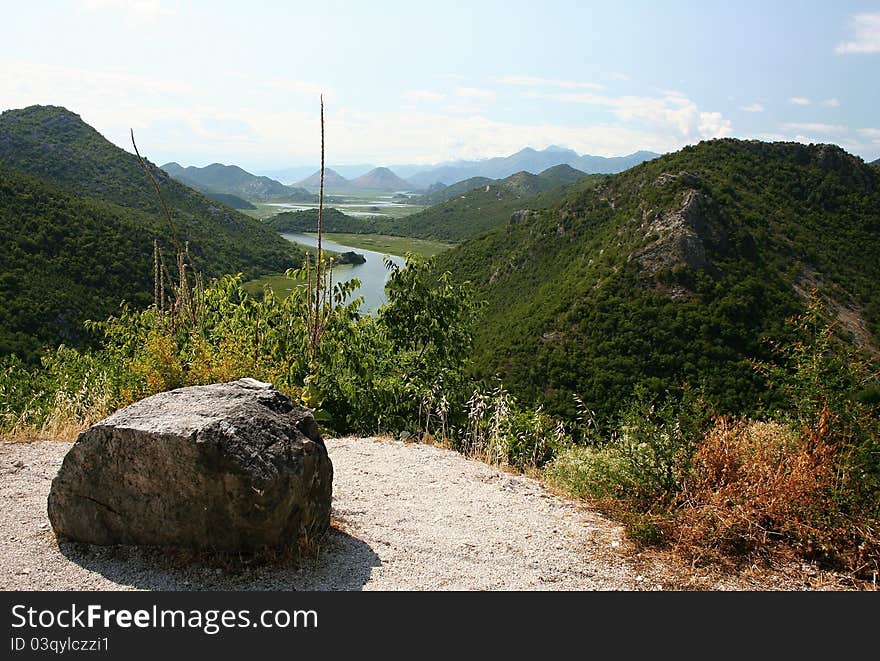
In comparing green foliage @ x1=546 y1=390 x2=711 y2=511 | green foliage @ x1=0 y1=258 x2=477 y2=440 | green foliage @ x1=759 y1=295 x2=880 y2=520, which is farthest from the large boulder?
green foliage @ x1=759 y1=295 x2=880 y2=520

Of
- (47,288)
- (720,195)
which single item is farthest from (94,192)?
(720,195)

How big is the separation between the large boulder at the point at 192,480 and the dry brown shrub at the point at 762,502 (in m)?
3.23

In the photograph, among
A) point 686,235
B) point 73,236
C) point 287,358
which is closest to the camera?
point 287,358

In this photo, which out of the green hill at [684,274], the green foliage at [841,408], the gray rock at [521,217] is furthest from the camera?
the gray rock at [521,217]

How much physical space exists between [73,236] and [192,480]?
1810 inches

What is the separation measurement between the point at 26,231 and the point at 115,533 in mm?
43656

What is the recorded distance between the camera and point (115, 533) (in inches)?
174

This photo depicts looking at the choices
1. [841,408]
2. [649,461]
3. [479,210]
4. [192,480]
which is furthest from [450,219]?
[192,480]

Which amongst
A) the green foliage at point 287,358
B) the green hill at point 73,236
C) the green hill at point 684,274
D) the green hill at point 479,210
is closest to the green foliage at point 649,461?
the green foliage at point 287,358

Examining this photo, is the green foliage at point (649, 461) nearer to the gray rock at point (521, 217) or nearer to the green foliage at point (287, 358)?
the green foliage at point (287, 358)

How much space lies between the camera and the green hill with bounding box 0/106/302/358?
32.6 m

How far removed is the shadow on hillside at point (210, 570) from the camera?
13.2ft

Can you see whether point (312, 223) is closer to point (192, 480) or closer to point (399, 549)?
point (399, 549)

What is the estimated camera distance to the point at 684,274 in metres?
38.0
